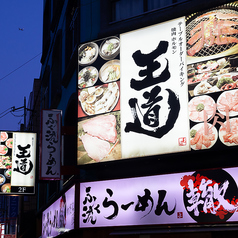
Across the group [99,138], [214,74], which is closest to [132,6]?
[214,74]

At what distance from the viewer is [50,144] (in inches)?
751

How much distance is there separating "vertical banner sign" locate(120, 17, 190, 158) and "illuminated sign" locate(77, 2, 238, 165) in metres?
0.03

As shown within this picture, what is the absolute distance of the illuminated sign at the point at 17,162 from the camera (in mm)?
21781

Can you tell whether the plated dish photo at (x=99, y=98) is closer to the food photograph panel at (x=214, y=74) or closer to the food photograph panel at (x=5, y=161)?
the food photograph panel at (x=214, y=74)

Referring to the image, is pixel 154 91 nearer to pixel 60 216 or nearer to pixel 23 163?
pixel 60 216

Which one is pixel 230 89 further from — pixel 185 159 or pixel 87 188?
pixel 87 188

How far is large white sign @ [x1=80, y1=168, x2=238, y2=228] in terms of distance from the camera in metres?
13.0

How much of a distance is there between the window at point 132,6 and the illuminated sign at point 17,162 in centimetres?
805

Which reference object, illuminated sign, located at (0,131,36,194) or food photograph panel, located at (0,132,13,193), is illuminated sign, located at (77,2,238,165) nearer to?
illuminated sign, located at (0,131,36,194)

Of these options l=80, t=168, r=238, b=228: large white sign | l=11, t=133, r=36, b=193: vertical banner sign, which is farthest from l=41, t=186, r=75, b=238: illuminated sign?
l=11, t=133, r=36, b=193: vertical banner sign

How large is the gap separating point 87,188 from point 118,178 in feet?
4.55

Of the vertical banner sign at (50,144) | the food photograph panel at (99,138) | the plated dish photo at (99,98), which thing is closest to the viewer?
the food photograph panel at (99,138)

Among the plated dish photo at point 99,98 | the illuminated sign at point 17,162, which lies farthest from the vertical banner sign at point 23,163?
the plated dish photo at point 99,98

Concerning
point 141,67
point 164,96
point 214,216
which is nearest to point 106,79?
point 141,67
